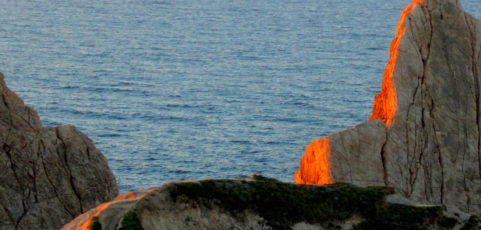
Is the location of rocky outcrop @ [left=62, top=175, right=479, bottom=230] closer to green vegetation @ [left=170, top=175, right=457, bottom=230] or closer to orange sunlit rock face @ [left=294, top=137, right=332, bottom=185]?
green vegetation @ [left=170, top=175, right=457, bottom=230]

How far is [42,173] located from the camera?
35.0 metres

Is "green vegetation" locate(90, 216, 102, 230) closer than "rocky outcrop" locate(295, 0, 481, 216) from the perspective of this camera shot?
Yes

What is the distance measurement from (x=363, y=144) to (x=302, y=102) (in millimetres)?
90929

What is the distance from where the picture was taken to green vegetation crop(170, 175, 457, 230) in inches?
1072

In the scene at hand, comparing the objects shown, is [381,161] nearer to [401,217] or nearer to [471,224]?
[471,224]

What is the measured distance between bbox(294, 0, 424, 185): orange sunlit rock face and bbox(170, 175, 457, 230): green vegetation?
533cm

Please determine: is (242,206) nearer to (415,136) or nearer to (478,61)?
(415,136)

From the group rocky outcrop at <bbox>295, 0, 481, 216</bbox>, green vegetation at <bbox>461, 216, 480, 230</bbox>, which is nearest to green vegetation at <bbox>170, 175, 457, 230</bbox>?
green vegetation at <bbox>461, 216, 480, 230</bbox>

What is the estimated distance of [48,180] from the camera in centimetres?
3497

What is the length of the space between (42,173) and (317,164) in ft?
43.2

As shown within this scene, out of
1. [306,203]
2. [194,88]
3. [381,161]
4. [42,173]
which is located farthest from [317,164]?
[194,88]

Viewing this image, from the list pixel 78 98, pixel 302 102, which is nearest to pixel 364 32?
pixel 302 102

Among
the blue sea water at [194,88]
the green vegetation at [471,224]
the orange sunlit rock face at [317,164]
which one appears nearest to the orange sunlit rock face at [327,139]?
the orange sunlit rock face at [317,164]

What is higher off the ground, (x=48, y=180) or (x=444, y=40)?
(x=444, y=40)
